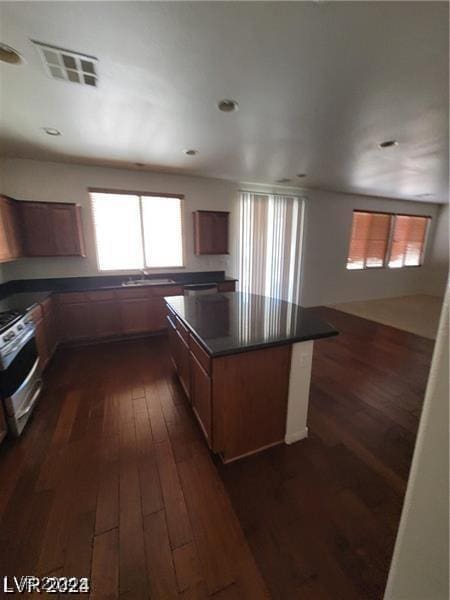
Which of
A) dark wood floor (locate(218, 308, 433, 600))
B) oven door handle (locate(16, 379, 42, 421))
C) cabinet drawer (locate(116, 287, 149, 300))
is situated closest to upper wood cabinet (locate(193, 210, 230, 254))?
cabinet drawer (locate(116, 287, 149, 300))

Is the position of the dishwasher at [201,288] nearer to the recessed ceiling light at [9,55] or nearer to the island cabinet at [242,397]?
the island cabinet at [242,397]

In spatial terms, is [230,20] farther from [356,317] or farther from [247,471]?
[356,317]

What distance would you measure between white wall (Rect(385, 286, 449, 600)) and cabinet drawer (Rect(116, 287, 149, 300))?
367 cm

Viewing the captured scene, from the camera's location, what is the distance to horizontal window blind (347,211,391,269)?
593cm

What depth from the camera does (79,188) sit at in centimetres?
361

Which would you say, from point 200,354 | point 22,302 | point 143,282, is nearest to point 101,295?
point 143,282

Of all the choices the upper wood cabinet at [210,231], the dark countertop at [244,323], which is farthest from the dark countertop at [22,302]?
the upper wood cabinet at [210,231]

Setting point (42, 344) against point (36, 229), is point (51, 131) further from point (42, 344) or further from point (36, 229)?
point (42, 344)

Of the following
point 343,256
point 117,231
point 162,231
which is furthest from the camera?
point 343,256

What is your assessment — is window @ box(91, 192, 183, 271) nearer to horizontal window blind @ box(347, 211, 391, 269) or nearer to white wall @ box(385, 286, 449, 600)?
white wall @ box(385, 286, 449, 600)

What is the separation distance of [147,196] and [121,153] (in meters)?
0.95

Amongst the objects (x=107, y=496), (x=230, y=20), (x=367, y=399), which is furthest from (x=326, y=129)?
(x=107, y=496)

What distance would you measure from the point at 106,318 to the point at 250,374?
2829mm

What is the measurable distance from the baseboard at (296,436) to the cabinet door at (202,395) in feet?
2.06
